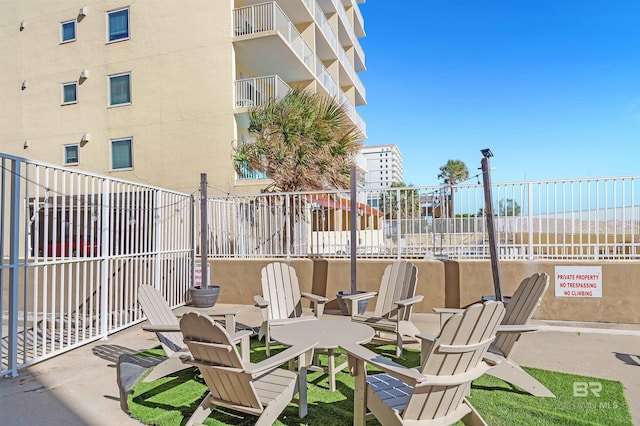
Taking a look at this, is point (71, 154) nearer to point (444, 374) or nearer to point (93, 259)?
point (93, 259)

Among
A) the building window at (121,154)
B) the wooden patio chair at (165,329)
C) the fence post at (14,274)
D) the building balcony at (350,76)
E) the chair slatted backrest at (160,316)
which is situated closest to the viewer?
the wooden patio chair at (165,329)

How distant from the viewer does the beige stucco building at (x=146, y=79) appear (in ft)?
45.3

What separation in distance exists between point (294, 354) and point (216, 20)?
1393 centimetres

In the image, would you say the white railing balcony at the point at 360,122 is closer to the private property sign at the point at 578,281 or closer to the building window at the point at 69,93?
the building window at the point at 69,93

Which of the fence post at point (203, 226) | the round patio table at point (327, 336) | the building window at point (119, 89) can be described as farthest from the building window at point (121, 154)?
the round patio table at point (327, 336)

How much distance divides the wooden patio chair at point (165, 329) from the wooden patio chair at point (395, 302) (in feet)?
6.50

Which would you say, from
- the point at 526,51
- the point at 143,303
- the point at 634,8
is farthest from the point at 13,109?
the point at 634,8

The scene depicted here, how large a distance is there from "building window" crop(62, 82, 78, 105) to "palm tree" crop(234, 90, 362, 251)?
9.45 m

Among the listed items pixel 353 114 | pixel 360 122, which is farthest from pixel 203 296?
pixel 360 122

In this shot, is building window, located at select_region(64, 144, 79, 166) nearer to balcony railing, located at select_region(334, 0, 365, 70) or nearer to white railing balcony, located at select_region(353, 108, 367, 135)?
white railing balcony, located at select_region(353, 108, 367, 135)

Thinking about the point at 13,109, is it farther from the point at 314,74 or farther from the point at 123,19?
the point at 314,74

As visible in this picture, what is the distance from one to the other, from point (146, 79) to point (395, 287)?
13.3 m

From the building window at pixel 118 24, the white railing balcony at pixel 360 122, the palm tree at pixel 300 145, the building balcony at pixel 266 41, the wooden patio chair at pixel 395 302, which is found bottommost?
the wooden patio chair at pixel 395 302

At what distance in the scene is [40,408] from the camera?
12.4ft
